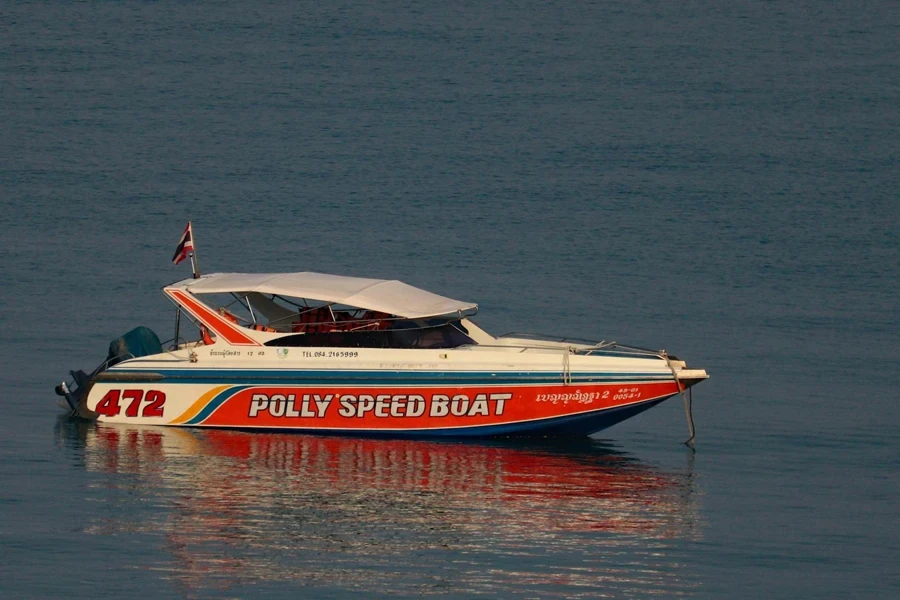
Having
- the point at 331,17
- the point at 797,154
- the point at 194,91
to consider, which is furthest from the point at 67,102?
the point at 797,154

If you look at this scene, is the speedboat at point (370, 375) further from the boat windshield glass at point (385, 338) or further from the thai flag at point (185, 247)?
the thai flag at point (185, 247)

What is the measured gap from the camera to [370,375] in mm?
24875

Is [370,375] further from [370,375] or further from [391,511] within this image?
[391,511]

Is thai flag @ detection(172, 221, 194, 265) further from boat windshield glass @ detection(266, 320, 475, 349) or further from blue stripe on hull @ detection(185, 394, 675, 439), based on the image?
blue stripe on hull @ detection(185, 394, 675, 439)

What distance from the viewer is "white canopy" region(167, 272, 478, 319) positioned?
24.9 meters

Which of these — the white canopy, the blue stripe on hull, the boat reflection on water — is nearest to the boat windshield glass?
the white canopy

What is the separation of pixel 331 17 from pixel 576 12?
12.3 metres

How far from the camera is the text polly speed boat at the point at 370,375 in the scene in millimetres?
24719

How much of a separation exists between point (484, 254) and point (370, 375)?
62.8ft

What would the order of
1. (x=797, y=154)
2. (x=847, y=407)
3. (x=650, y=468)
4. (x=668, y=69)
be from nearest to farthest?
(x=650, y=468), (x=847, y=407), (x=797, y=154), (x=668, y=69)

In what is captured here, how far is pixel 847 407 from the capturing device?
28188 mm

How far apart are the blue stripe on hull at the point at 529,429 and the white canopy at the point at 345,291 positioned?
208cm

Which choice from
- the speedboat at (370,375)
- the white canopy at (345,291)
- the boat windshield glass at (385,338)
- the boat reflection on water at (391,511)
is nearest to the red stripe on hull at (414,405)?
the speedboat at (370,375)

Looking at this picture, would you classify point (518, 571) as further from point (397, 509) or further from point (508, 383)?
point (508, 383)
